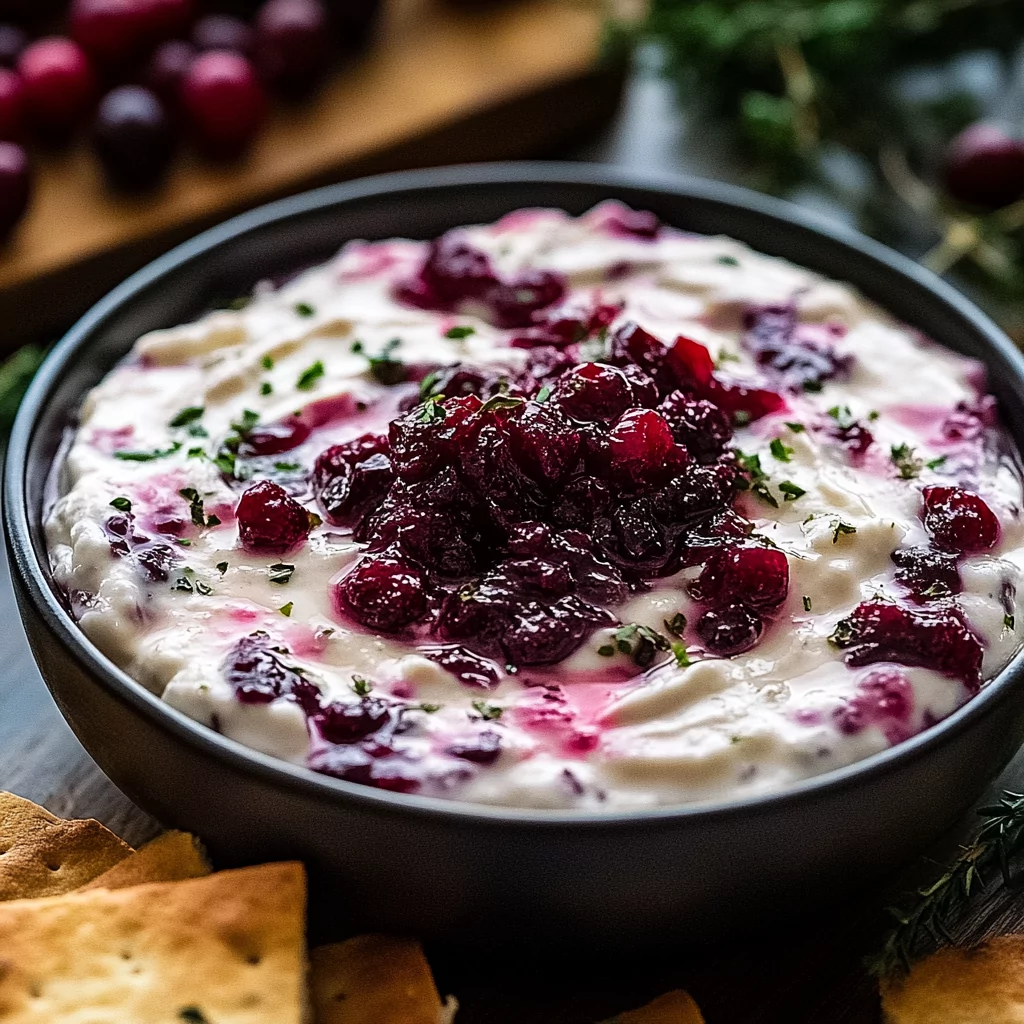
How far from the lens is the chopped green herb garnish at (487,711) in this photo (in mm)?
2684

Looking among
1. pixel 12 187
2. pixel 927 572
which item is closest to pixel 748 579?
pixel 927 572

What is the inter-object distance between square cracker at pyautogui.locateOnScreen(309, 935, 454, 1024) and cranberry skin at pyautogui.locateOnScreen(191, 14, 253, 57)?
3.37 m

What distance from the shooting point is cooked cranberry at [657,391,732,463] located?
10.3 feet

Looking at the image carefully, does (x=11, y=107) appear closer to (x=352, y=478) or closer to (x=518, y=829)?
(x=352, y=478)

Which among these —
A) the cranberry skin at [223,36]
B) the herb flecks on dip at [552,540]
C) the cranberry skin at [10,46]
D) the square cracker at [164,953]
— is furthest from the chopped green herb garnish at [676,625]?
the cranberry skin at [10,46]

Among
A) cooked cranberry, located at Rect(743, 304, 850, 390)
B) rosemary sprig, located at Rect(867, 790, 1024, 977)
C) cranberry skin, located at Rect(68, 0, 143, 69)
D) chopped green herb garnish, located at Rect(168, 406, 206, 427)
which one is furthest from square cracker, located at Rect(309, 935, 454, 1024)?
cranberry skin, located at Rect(68, 0, 143, 69)

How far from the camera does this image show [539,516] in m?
2.97

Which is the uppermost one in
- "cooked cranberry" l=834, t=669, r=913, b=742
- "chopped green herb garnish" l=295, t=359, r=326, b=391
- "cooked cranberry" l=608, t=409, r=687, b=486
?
"cooked cranberry" l=608, t=409, r=687, b=486

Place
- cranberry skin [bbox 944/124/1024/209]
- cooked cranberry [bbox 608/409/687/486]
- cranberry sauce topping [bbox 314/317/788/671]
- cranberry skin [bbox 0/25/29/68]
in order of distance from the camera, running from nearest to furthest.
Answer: cranberry sauce topping [bbox 314/317/788/671] < cooked cranberry [bbox 608/409/687/486] < cranberry skin [bbox 944/124/1024/209] < cranberry skin [bbox 0/25/29/68]

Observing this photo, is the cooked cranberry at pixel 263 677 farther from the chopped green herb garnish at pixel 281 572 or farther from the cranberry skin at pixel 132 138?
the cranberry skin at pixel 132 138

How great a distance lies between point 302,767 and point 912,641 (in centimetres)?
116

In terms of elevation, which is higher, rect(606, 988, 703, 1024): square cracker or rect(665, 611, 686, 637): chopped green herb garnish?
rect(665, 611, 686, 637): chopped green herb garnish

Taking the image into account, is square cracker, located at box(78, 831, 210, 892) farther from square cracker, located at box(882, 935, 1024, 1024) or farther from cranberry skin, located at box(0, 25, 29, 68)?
cranberry skin, located at box(0, 25, 29, 68)

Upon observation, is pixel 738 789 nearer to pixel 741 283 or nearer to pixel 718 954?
pixel 718 954
